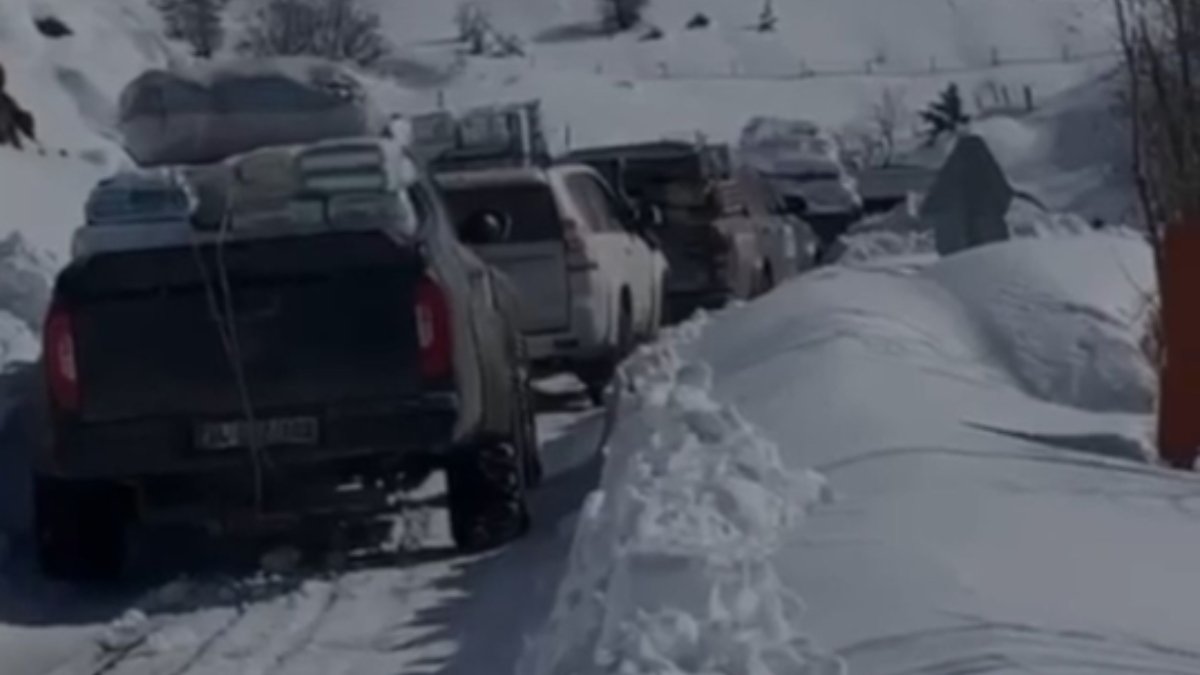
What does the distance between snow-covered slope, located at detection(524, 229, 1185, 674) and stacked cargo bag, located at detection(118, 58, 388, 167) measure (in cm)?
266

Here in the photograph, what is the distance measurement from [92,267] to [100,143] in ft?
159

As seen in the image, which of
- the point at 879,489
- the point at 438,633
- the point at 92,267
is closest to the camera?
the point at 879,489

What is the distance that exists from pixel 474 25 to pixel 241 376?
10558 centimetres

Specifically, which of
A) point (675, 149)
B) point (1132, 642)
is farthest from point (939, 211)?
point (1132, 642)

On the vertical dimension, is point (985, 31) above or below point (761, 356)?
below

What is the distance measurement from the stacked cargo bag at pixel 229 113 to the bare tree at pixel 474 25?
300 ft

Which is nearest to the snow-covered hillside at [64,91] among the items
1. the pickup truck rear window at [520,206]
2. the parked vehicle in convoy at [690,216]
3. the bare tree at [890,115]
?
the parked vehicle in convoy at [690,216]

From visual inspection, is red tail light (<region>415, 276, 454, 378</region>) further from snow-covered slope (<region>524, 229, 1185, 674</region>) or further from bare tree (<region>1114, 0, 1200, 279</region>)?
bare tree (<region>1114, 0, 1200, 279</region>)

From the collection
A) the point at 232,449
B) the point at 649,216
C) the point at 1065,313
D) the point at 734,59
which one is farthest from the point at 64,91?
the point at 232,449

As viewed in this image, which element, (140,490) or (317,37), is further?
(317,37)

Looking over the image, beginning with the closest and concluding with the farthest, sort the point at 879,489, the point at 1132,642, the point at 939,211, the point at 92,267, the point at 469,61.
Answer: the point at 1132,642
the point at 879,489
the point at 92,267
the point at 939,211
the point at 469,61

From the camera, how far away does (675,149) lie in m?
30.6

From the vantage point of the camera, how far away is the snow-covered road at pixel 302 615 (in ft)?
40.6

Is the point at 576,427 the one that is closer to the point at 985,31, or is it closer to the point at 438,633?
the point at 438,633
